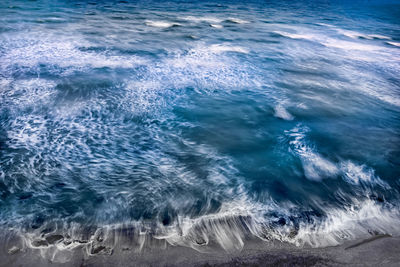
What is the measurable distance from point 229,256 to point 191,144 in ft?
5.51

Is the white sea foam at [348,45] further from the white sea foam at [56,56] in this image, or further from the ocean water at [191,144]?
the white sea foam at [56,56]

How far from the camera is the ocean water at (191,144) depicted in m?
2.25

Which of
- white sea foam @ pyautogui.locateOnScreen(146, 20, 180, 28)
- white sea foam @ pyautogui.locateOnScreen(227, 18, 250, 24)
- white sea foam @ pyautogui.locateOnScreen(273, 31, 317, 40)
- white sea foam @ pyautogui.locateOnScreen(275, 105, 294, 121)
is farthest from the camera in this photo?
white sea foam @ pyautogui.locateOnScreen(227, 18, 250, 24)

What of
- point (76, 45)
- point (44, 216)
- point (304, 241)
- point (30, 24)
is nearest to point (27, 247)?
point (44, 216)

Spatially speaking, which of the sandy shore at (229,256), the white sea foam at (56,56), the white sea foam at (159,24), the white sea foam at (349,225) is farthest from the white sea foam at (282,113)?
the white sea foam at (159,24)

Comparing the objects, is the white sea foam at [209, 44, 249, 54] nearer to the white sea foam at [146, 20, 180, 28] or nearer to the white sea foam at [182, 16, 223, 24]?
the white sea foam at [146, 20, 180, 28]

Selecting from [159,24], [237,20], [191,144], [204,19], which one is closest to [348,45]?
[237,20]

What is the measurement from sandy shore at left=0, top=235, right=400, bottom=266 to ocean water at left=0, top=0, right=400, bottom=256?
3.1 inches

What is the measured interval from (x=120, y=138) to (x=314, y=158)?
2593 millimetres

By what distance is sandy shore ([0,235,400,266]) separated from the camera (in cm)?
186

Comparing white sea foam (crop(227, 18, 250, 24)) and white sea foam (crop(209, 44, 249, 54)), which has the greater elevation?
white sea foam (crop(227, 18, 250, 24))

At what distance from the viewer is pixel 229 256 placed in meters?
1.96

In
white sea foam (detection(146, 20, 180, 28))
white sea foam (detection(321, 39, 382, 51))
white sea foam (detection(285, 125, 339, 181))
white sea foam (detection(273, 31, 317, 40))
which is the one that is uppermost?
white sea foam (detection(146, 20, 180, 28))

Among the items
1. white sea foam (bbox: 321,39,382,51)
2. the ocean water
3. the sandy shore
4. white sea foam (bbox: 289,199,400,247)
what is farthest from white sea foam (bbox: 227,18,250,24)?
the sandy shore
